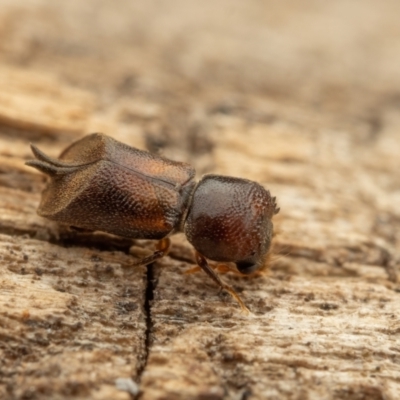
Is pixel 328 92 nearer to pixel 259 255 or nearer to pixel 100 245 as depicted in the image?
pixel 259 255

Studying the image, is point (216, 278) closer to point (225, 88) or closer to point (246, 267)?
point (246, 267)

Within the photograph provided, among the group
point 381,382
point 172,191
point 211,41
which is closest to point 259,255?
point 172,191

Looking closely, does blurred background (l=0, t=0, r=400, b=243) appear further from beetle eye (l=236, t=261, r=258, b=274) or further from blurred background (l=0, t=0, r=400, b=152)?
beetle eye (l=236, t=261, r=258, b=274)

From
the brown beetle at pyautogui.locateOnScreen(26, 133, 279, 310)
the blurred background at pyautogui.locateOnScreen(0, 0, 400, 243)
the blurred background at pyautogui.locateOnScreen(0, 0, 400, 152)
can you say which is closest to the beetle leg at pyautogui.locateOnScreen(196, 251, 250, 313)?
the brown beetle at pyautogui.locateOnScreen(26, 133, 279, 310)

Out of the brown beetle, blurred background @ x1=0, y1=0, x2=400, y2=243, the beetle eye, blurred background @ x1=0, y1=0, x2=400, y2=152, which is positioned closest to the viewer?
the brown beetle

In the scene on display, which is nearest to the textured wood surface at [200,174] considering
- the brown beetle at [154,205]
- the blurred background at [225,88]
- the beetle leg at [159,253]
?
the blurred background at [225,88]

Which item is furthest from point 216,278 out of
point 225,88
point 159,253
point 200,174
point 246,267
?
point 225,88
